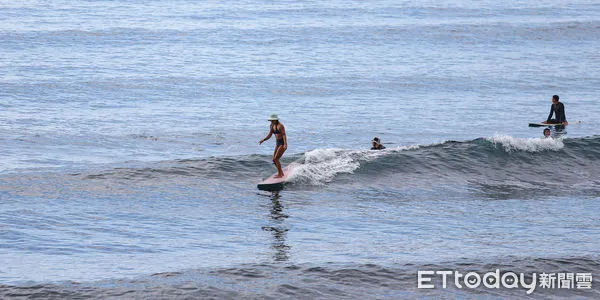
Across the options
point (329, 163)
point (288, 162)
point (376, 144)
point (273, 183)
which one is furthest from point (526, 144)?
point (273, 183)

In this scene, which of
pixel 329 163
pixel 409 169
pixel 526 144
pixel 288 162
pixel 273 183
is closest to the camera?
pixel 273 183

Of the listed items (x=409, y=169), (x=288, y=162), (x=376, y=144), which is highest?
(x=376, y=144)

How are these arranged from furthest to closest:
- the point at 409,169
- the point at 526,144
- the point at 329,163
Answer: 1. the point at 526,144
2. the point at 409,169
3. the point at 329,163

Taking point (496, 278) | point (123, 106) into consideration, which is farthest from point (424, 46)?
point (496, 278)

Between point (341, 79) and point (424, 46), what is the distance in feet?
56.1

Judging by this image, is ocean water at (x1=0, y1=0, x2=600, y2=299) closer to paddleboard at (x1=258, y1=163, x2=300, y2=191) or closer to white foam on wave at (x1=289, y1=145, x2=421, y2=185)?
white foam on wave at (x1=289, y1=145, x2=421, y2=185)

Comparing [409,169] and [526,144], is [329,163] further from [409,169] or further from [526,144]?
[526,144]

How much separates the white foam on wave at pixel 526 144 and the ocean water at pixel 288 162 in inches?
4.5

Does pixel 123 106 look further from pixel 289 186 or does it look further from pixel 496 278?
pixel 496 278

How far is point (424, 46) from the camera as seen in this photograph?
69.2m

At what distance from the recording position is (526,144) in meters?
32.6

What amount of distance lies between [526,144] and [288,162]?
9.51 meters

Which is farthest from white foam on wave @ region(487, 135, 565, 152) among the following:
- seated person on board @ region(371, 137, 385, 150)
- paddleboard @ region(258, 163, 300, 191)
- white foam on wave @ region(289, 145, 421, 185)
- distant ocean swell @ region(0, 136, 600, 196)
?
paddleboard @ region(258, 163, 300, 191)

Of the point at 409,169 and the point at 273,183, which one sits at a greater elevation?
the point at 273,183
